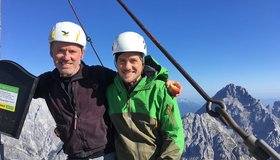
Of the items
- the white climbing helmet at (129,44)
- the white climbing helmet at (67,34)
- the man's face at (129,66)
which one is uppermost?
the white climbing helmet at (67,34)

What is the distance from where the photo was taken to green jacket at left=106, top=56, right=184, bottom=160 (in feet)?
21.8

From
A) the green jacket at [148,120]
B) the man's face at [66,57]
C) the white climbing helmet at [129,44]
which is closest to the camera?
the green jacket at [148,120]

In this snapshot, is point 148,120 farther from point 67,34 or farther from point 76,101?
point 67,34

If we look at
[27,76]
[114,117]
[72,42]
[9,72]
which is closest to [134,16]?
[72,42]

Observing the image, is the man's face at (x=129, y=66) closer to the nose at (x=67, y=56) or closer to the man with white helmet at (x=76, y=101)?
the man with white helmet at (x=76, y=101)

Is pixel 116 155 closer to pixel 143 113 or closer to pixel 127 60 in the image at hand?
pixel 143 113

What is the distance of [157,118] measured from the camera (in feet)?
22.3

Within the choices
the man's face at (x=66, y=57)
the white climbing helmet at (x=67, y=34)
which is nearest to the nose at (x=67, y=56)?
the man's face at (x=66, y=57)

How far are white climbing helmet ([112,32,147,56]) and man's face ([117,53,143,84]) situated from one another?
0.13 metres

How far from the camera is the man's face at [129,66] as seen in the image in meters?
6.94

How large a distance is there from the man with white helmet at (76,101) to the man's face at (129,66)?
80 centimetres

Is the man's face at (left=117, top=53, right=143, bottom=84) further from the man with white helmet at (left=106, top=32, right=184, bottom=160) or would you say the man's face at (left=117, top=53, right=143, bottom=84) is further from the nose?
the nose

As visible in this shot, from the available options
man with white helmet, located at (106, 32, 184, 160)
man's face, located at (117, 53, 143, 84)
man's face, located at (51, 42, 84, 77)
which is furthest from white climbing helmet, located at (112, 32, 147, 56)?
man's face, located at (51, 42, 84, 77)

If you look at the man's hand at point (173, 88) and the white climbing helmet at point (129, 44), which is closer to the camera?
the man's hand at point (173, 88)
